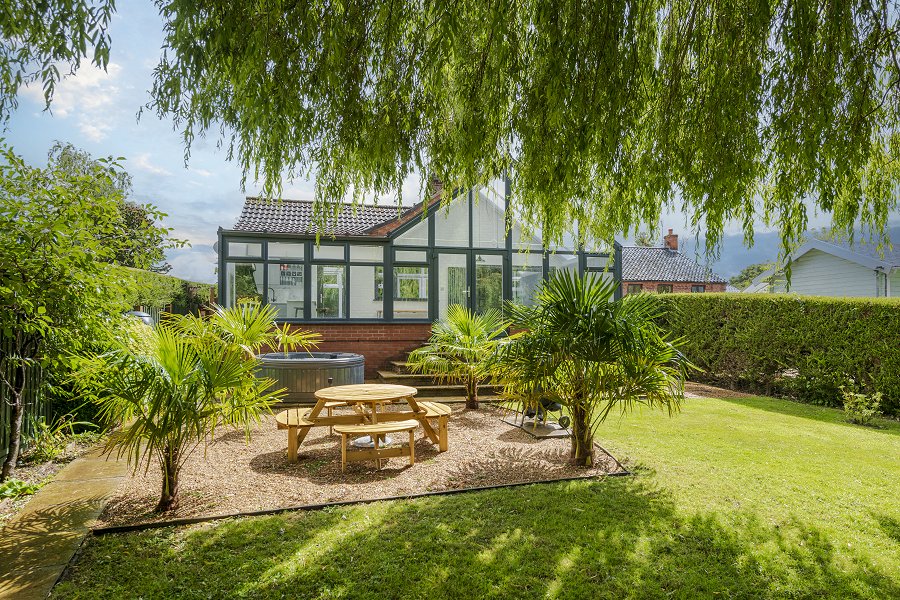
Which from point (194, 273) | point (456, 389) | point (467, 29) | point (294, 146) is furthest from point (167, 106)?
point (194, 273)

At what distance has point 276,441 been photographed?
6020 mm

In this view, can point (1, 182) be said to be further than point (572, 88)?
Yes

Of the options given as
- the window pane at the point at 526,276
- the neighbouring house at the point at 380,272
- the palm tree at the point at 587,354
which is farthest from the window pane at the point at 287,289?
the palm tree at the point at 587,354

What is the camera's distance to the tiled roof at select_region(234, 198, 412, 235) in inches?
474

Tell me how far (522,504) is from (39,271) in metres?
4.12

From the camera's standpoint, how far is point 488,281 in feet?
40.4

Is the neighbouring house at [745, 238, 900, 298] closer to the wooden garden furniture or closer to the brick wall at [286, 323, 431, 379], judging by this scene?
the brick wall at [286, 323, 431, 379]

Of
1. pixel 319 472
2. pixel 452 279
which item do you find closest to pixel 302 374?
pixel 319 472

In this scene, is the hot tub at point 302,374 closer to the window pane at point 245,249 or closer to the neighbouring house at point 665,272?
the window pane at point 245,249

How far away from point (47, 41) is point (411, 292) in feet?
30.9

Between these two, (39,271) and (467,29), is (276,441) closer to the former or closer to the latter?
(39,271)

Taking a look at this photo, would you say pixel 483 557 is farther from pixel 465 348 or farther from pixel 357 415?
pixel 465 348

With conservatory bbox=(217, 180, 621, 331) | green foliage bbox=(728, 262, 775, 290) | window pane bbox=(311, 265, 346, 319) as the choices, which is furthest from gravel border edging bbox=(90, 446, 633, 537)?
green foliage bbox=(728, 262, 775, 290)

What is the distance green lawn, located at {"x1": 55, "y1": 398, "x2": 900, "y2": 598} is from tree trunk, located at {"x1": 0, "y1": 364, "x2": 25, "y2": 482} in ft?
5.43
